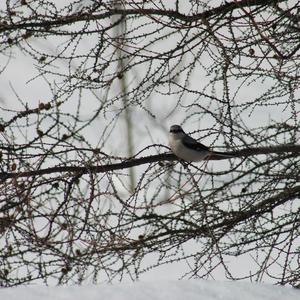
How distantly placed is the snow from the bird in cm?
220

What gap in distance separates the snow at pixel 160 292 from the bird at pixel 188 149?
220cm

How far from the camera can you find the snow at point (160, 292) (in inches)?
93.5

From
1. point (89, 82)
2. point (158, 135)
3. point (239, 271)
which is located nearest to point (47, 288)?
point (89, 82)

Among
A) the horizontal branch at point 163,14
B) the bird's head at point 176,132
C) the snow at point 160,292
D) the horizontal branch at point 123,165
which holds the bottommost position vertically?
the snow at point 160,292

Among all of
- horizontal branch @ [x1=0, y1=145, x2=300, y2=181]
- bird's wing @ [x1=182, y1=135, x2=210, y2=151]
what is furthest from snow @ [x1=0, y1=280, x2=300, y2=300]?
bird's wing @ [x1=182, y1=135, x2=210, y2=151]

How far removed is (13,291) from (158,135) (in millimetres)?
9254

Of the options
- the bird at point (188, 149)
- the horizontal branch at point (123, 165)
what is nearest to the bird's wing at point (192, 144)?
the bird at point (188, 149)

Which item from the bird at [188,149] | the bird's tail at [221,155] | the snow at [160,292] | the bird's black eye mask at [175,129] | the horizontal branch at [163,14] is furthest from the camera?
the bird's black eye mask at [175,129]

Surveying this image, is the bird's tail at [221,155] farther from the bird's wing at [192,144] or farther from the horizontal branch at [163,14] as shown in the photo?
the horizontal branch at [163,14]

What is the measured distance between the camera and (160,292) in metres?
2.42

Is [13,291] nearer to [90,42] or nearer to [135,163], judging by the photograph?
[135,163]

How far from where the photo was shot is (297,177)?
436cm

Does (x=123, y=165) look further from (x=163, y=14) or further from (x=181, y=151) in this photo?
(x=163, y=14)

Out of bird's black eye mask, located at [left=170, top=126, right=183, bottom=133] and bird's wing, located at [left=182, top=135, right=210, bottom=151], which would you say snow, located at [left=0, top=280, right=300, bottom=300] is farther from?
bird's black eye mask, located at [left=170, top=126, right=183, bottom=133]
